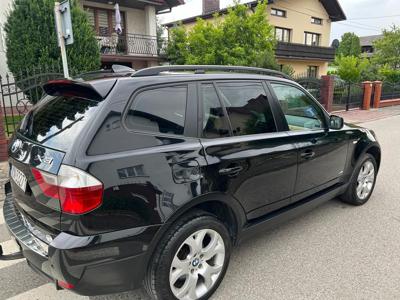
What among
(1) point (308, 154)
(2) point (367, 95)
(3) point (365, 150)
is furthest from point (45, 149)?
(2) point (367, 95)

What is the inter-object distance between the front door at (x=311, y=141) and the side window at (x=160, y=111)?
1.15 metres

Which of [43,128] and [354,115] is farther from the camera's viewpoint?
Result: [354,115]

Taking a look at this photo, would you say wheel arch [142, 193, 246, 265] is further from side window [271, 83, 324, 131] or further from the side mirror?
the side mirror

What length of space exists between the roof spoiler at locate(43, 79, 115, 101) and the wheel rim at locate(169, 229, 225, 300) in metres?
1.15

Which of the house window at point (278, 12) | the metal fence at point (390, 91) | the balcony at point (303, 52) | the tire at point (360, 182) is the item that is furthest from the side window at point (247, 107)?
the house window at point (278, 12)

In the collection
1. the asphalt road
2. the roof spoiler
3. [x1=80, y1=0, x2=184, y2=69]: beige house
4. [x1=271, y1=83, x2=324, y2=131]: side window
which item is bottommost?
the asphalt road

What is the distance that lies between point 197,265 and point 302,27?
2644 cm

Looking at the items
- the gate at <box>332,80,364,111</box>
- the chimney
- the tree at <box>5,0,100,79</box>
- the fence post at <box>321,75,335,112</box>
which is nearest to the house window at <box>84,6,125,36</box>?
the tree at <box>5,0,100,79</box>

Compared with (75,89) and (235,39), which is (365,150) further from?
(235,39)

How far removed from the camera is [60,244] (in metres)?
1.78

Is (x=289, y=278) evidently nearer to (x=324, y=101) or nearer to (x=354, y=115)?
(x=324, y=101)

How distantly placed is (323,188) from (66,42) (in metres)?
4.44

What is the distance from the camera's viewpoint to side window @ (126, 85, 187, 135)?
80.7 inches

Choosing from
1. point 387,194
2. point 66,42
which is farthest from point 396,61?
point 66,42
